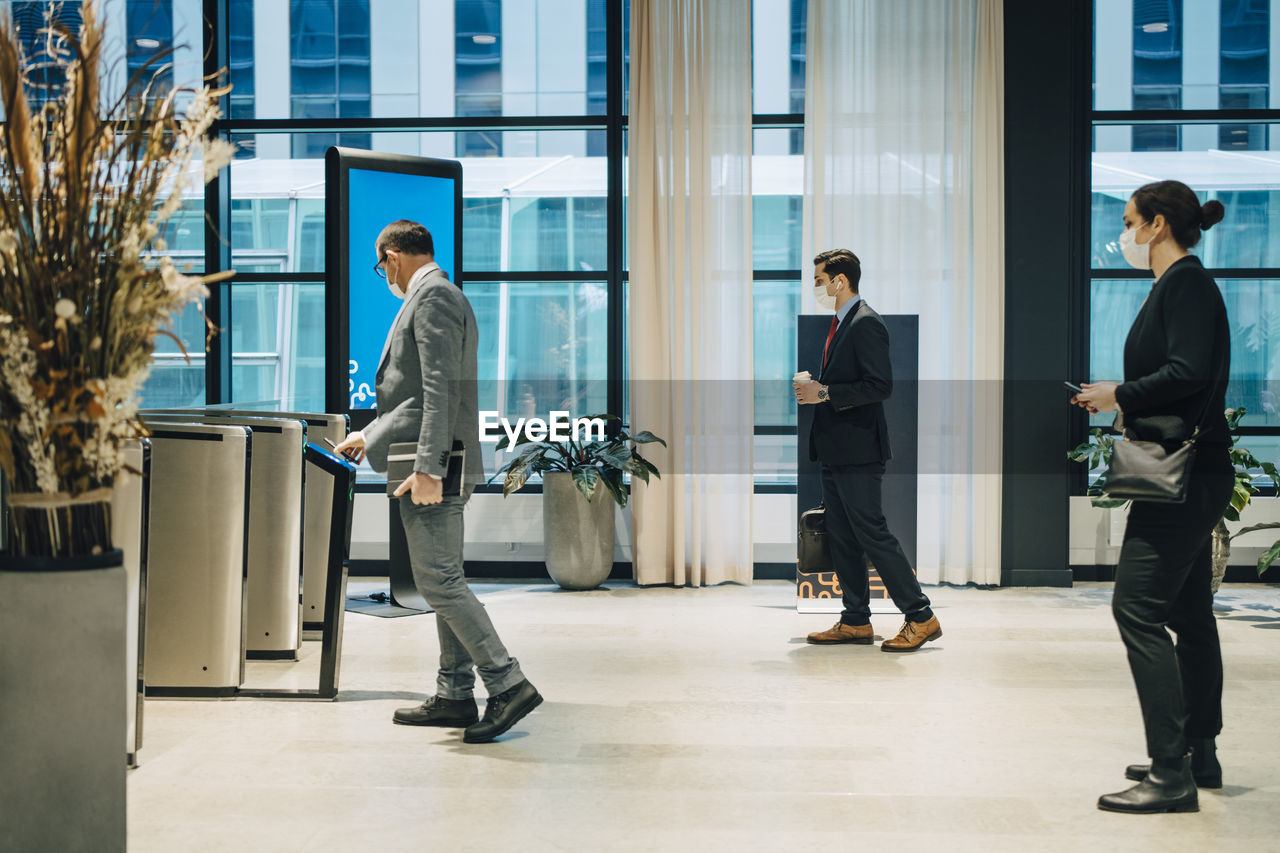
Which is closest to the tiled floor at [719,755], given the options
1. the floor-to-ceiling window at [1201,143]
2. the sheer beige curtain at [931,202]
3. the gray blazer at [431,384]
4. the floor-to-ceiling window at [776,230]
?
the gray blazer at [431,384]

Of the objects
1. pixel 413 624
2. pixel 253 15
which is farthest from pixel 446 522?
pixel 253 15

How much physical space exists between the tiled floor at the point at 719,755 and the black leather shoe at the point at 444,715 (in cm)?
4

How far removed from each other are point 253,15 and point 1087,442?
554 centimetres

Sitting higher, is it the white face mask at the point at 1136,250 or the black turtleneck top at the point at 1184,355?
the white face mask at the point at 1136,250

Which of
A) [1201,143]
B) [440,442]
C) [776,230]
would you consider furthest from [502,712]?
[1201,143]

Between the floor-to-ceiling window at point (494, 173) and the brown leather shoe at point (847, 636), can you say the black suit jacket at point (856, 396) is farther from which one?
the floor-to-ceiling window at point (494, 173)

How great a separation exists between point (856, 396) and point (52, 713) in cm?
329

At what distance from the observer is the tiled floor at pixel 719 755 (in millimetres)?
2613

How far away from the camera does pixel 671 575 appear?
6.39 m

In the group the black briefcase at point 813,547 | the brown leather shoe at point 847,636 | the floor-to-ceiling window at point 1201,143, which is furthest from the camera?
the floor-to-ceiling window at point 1201,143

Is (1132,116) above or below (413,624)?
above

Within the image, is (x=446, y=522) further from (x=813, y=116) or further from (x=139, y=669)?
(x=813, y=116)

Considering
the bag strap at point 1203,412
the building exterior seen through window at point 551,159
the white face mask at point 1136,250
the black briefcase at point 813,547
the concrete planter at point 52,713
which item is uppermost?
the building exterior seen through window at point 551,159

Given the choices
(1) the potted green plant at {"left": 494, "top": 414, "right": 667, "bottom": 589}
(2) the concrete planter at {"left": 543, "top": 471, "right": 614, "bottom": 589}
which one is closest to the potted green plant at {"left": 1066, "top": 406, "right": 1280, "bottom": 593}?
(1) the potted green plant at {"left": 494, "top": 414, "right": 667, "bottom": 589}
